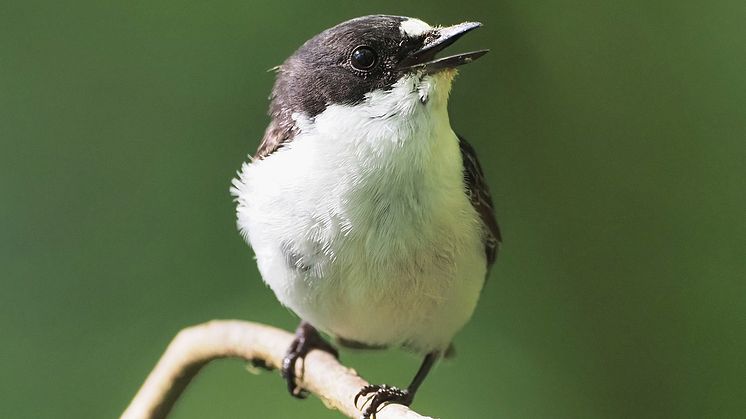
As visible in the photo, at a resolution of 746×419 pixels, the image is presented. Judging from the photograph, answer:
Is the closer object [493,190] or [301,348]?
[301,348]

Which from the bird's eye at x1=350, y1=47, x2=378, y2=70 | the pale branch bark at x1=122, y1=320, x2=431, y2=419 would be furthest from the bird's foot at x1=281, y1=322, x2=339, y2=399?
the bird's eye at x1=350, y1=47, x2=378, y2=70

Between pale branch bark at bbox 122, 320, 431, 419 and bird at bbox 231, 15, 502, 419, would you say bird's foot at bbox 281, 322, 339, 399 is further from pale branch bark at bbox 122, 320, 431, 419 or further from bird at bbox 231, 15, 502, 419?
bird at bbox 231, 15, 502, 419

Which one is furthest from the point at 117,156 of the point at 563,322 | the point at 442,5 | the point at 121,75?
the point at 563,322

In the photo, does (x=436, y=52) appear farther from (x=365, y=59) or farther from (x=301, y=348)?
(x=301, y=348)

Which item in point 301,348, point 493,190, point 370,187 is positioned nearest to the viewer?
point 370,187

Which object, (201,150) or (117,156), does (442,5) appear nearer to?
(201,150)

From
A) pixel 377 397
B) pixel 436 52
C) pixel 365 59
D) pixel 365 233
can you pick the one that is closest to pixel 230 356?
pixel 377 397

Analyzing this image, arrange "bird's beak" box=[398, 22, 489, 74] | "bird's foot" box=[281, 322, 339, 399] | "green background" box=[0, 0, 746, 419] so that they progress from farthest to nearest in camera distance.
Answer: "green background" box=[0, 0, 746, 419]
"bird's foot" box=[281, 322, 339, 399]
"bird's beak" box=[398, 22, 489, 74]

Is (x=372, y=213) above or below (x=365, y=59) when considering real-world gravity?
below
